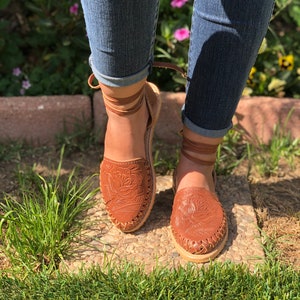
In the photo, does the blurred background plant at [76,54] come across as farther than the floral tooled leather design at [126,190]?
Yes

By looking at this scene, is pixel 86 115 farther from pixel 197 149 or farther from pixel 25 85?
pixel 197 149

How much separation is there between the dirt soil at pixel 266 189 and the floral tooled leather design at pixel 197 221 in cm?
22

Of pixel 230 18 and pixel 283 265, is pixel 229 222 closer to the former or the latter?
pixel 283 265

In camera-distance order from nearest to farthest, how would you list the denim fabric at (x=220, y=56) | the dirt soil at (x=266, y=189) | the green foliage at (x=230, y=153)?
the denim fabric at (x=220, y=56) < the dirt soil at (x=266, y=189) < the green foliage at (x=230, y=153)

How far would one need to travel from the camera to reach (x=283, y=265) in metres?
1.73

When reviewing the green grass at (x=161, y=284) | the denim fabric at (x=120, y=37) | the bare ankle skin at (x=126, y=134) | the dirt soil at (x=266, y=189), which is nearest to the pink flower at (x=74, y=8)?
→ the dirt soil at (x=266, y=189)

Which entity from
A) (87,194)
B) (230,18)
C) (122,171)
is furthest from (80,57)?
(230,18)

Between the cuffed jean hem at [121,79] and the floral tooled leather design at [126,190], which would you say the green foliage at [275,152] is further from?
the cuffed jean hem at [121,79]

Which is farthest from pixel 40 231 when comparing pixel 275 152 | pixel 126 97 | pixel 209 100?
pixel 275 152

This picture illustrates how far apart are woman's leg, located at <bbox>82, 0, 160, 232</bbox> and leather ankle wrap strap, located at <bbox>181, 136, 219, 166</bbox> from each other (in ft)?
0.40

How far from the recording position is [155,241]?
1819 mm

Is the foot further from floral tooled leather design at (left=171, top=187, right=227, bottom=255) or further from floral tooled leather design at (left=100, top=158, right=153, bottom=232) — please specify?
floral tooled leather design at (left=171, top=187, right=227, bottom=255)

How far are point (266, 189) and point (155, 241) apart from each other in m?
0.55

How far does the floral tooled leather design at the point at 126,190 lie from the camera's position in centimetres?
179
